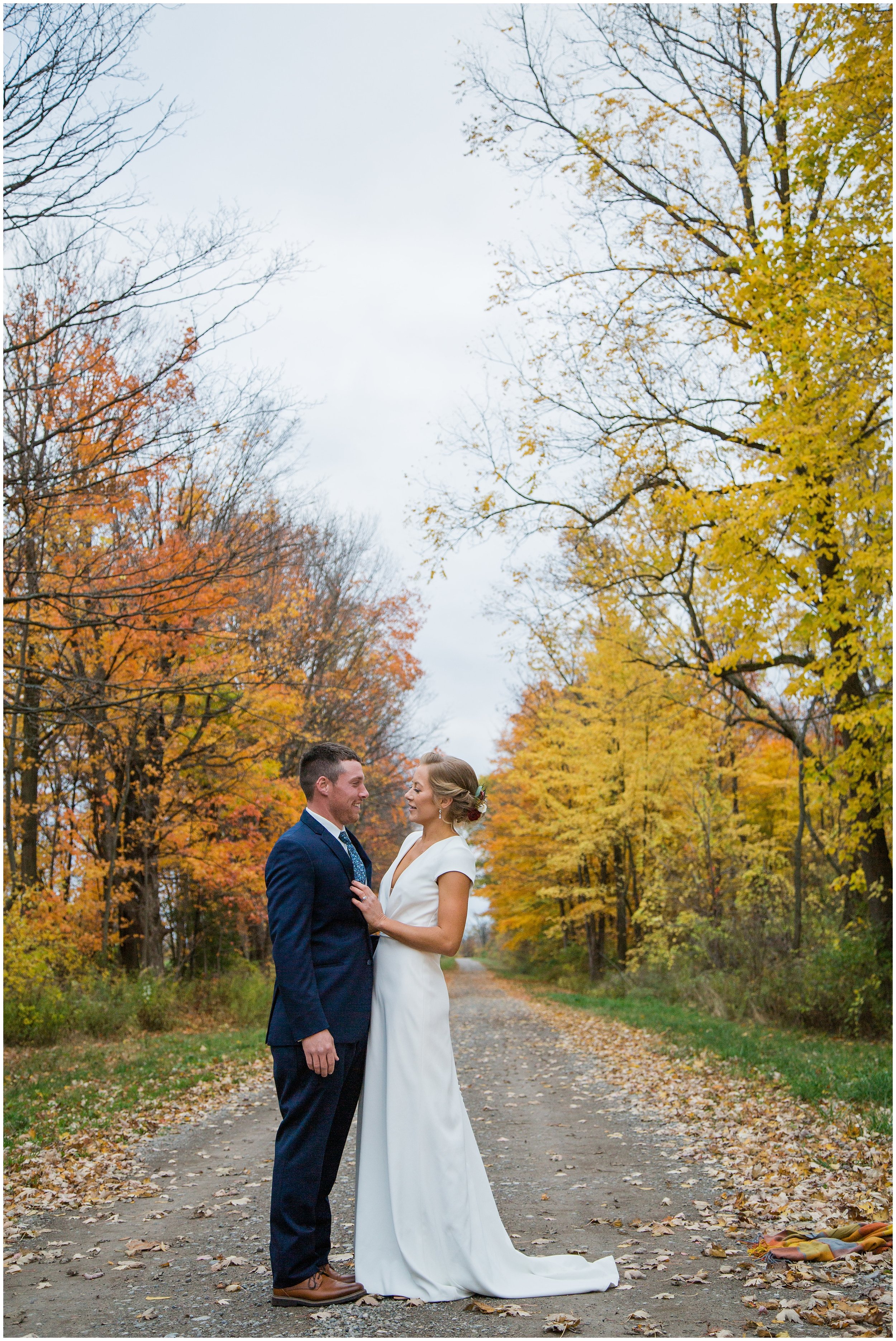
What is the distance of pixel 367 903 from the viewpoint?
4.31m

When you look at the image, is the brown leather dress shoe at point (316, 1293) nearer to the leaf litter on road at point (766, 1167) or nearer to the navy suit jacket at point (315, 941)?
the navy suit jacket at point (315, 941)

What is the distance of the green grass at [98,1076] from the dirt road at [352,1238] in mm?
863

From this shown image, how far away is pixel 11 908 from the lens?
13648mm

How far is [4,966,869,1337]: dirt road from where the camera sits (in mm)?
3693

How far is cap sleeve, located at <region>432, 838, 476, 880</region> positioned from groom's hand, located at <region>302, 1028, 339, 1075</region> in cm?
84

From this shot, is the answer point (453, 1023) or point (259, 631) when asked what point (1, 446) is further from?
point (453, 1023)

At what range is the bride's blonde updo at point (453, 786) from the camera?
15.0 ft

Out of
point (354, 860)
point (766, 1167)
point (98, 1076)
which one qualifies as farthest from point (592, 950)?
point (354, 860)

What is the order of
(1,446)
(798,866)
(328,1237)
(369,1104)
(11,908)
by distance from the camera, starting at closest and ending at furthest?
(328,1237)
(369,1104)
(1,446)
(11,908)
(798,866)

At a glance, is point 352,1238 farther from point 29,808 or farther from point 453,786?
point 29,808

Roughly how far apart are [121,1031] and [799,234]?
1300 centimetres

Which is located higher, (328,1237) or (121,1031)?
(328,1237)

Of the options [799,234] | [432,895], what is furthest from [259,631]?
[432,895]

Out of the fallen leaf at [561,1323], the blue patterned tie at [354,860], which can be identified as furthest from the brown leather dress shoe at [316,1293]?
the blue patterned tie at [354,860]
